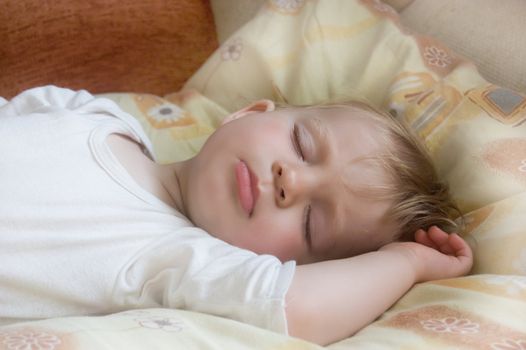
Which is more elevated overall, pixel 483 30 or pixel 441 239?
pixel 483 30

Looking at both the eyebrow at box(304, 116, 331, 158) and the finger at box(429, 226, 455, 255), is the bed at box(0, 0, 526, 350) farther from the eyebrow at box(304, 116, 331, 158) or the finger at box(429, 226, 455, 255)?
the eyebrow at box(304, 116, 331, 158)

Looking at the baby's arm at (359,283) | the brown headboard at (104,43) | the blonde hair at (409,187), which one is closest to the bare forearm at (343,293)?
the baby's arm at (359,283)

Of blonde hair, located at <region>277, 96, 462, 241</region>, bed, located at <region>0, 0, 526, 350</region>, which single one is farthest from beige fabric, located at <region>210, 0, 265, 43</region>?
blonde hair, located at <region>277, 96, 462, 241</region>

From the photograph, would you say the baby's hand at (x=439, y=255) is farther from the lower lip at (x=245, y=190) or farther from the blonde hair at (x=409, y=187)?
the lower lip at (x=245, y=190)

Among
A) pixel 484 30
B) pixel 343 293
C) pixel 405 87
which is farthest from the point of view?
pixel 484 30

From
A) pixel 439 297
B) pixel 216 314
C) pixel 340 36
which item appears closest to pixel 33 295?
pixel 216 314

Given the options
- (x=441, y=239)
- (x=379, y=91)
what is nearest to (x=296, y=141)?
(x=441, y=239)

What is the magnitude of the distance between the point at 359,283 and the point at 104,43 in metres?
0.87

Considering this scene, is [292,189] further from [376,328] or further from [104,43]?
[104,43]

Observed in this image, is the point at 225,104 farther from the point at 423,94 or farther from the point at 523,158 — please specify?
the point at 523,158

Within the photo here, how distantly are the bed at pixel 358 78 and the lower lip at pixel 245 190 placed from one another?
0.18 meters

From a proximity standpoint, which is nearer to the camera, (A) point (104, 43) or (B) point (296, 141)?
(B) point (296, 141)

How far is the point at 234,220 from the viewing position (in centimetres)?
104

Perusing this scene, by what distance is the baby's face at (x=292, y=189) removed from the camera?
1.03m
